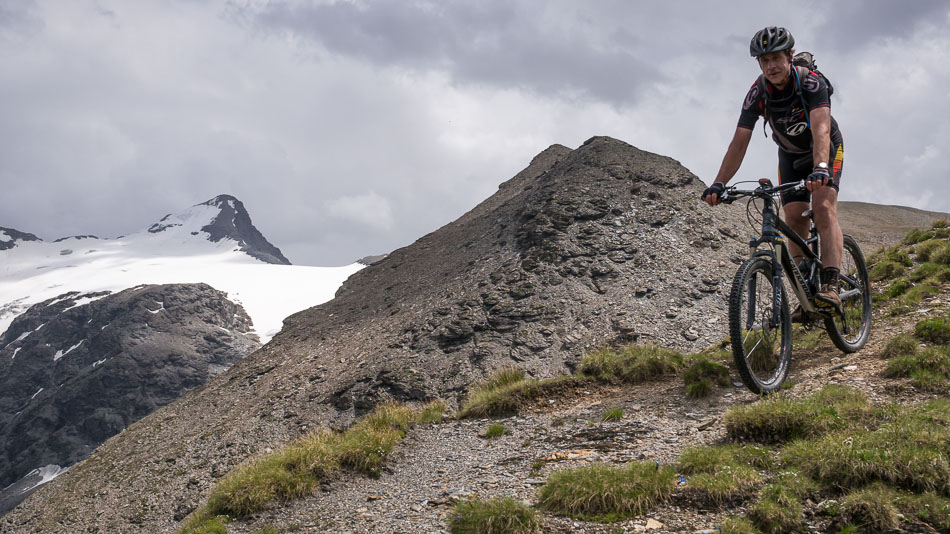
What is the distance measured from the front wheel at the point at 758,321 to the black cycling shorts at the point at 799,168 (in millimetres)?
1565

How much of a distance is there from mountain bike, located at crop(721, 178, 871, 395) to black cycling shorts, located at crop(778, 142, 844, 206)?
1.25 feet

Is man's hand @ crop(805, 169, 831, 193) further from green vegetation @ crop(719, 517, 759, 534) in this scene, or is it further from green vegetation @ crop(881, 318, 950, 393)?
green vegetation @ crop(719, 517, 759, 534)

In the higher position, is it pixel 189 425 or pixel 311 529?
pixel 311 529

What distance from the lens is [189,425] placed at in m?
27.5

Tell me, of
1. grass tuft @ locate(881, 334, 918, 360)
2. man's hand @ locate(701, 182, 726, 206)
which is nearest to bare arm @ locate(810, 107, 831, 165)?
man's hand @ locate(701, 182, 726, 206)

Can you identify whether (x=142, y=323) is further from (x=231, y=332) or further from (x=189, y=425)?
(x=189, y=425)

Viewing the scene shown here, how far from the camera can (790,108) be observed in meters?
7.62

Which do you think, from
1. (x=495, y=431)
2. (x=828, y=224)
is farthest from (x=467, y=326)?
(x=828, y=224)

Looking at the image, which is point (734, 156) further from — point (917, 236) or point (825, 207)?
point (917, 236)

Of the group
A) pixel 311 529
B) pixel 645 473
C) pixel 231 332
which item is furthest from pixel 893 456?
pixel 231 332

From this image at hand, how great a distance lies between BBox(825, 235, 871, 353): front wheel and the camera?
852cm

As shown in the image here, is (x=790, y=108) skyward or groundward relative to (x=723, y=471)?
skyward

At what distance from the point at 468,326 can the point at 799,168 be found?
1755 centimetres

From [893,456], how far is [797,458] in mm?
863
